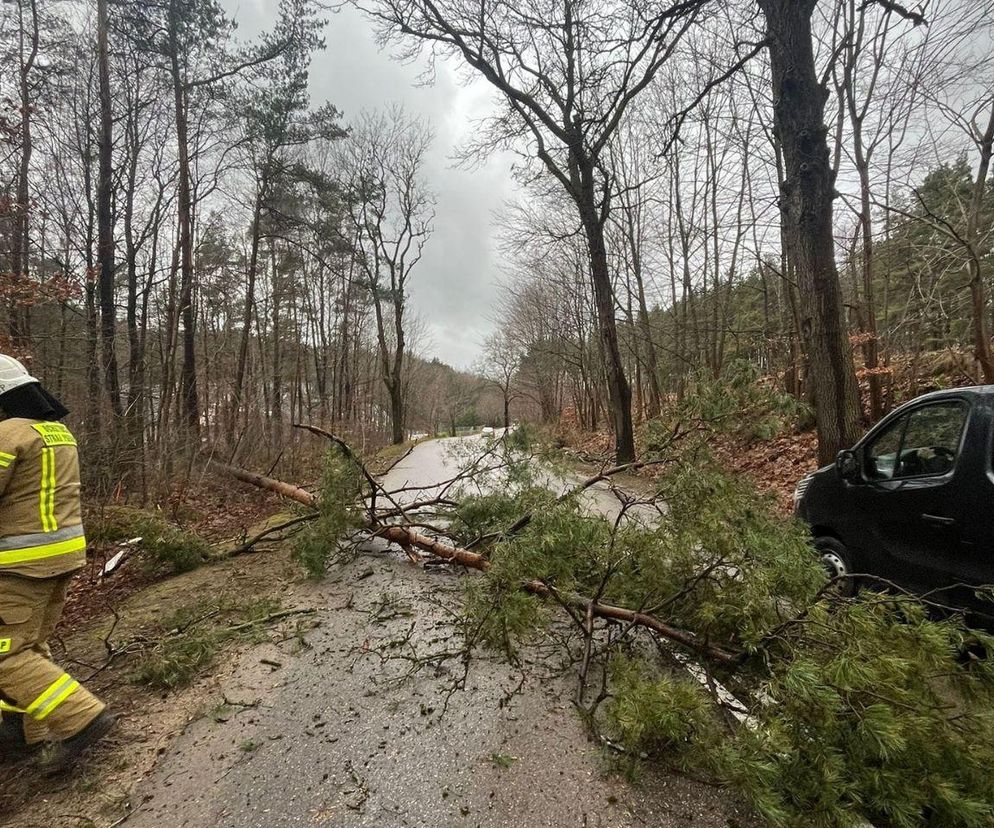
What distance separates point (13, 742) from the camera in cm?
221

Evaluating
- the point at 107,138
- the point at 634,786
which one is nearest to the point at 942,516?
the point at 634,786

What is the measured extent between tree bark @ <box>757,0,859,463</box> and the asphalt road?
15.8ft

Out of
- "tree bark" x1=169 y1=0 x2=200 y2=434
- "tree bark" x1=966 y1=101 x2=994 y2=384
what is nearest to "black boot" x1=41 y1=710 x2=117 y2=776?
"tree bark" x1=169 y1=0 x2=200 y2=434

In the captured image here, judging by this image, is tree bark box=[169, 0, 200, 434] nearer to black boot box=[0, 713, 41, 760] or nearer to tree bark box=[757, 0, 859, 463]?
black boot box=[0, 713, 41, 760]

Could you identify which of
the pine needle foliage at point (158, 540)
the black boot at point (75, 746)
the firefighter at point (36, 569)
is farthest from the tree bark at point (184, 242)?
the black boot at point (75, 746)

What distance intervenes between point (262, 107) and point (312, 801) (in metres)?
16.3

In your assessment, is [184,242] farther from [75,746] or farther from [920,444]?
[920,444]

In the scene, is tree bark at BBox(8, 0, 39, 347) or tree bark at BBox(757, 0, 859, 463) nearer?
tree bark at BBox(757, 0, 859, 463)

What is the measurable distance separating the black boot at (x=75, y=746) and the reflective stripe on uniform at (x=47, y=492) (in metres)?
1.01

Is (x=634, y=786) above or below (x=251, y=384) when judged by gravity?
below

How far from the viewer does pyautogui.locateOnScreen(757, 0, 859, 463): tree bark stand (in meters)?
5.09

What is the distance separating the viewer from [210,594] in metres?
4.15

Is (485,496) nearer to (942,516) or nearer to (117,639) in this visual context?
(117,639)

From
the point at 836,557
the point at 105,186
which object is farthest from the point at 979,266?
the point at 105,186
